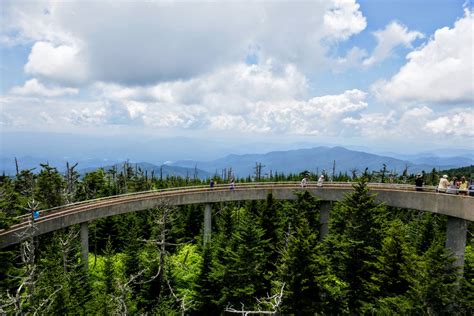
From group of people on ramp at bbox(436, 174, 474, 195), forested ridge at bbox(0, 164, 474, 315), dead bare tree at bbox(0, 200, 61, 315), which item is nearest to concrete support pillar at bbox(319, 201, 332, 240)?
forested ridge at bbox(0, 164, 474, 315)

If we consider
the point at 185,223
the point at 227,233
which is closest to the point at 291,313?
the point at 227,233

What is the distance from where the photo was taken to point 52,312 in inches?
904

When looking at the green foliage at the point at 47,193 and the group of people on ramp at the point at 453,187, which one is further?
the green foliage at the point at 47,193

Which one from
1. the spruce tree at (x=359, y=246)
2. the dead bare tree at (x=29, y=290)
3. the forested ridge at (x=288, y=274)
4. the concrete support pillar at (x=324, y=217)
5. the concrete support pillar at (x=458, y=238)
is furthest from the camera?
the concrete support pillar at (x=324, y=217)

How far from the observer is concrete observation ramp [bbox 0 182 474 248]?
80.0 feet

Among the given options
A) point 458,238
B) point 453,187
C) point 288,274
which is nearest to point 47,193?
point 288,274

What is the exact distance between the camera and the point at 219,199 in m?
38.4

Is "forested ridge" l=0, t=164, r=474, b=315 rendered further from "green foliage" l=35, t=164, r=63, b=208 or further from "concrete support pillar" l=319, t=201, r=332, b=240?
"green foliage" l=35, t=164, r=63, b=208

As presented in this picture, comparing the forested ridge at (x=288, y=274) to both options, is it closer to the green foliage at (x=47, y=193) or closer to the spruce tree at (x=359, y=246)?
the spruce tree at (x=359, y=246)

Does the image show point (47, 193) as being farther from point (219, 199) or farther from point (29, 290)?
point (29, 290)

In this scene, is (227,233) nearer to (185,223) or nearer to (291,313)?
(185,223)

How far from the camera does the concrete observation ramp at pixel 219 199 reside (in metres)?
24.4

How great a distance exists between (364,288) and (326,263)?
4.50 m

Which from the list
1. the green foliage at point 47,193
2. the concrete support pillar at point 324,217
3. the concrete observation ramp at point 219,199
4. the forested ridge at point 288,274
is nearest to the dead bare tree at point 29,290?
the forested ridge at point 288,274
